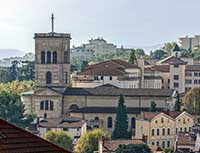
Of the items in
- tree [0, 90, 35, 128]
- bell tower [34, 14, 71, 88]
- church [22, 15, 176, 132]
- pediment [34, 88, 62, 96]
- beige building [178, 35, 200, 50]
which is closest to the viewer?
tree [0, 90, 35, 128]

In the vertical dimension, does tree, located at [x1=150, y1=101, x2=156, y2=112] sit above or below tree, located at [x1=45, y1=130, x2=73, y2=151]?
above

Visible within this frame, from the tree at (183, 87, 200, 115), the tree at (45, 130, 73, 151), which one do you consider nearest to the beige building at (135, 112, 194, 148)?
the tree at (45, 130, 73, 151)

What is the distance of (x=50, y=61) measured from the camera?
2361 inches

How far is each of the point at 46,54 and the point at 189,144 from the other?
19.8m

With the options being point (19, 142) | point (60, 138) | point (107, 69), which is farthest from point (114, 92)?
point (19, 142)

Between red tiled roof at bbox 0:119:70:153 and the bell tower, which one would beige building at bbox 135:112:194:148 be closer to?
the bell tower

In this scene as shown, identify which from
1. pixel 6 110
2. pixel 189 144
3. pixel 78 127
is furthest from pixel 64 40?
pixel 189 144

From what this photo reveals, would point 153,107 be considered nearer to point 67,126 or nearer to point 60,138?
point 67,126

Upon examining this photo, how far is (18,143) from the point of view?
22.6 ft

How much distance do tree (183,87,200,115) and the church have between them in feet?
7.35

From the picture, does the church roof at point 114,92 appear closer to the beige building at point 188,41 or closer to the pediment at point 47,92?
the pediment at point 47,92

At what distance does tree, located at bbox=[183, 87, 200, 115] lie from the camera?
61.2m

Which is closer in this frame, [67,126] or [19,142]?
[19,142]

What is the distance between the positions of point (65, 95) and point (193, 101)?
11.1 m
